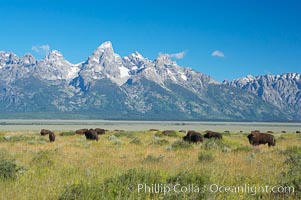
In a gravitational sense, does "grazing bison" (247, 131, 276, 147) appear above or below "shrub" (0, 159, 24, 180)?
below

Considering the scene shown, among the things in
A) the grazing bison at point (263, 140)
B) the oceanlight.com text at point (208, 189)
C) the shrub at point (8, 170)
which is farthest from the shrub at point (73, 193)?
the grazing bison at point (263, 140)

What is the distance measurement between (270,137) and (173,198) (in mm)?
25798

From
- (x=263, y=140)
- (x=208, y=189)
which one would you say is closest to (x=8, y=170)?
(x=208, y=189)

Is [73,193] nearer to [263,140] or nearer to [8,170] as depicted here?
[8,170]

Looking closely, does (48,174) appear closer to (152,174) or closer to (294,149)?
(152,174)

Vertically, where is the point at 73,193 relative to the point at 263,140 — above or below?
above

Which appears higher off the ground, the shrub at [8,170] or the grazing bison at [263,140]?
the shrub at [8,170]

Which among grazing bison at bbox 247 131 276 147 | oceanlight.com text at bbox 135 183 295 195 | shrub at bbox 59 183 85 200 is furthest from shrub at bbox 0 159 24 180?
grazing bison at bbox 247 131 276 147

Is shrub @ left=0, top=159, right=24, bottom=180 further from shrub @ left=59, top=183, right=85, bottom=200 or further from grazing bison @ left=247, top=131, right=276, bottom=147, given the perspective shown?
grazing bison @ left=247, top=131, right=276, bottom=147

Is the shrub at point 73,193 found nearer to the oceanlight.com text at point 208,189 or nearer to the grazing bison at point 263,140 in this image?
the oceanlight.com text at point 208,189

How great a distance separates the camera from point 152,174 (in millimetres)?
10125

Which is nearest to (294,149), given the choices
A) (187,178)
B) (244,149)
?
(244,149)

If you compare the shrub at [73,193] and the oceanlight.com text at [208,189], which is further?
the oceanlight.com text at [208,189]

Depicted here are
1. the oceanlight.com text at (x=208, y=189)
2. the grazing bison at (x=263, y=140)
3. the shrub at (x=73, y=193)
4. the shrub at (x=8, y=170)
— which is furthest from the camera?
the grazing bison at (x=263, y=140)
